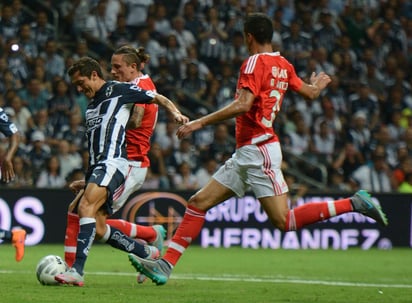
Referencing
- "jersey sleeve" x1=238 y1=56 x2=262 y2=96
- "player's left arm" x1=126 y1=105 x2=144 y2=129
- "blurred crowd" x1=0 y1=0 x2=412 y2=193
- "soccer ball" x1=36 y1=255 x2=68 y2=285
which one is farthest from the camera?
"blurred crowd" x1=0 y1=0 x2=412 y2=193

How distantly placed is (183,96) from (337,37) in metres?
4.46

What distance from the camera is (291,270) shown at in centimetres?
1351

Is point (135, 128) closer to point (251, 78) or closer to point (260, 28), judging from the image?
point (251, 78)

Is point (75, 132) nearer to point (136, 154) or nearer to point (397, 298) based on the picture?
point (136, 154)

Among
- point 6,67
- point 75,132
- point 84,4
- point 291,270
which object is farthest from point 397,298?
point 84,4

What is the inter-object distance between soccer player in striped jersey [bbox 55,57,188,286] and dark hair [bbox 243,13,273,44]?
979 millimetres

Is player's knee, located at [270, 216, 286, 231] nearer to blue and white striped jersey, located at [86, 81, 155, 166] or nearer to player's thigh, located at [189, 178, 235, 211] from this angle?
player's thigh, located at [189, 178, 235, 211]

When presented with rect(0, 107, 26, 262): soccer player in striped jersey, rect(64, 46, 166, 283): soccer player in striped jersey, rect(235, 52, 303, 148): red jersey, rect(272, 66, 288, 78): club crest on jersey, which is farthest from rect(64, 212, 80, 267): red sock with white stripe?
rect(272, 66, 288, 78): club crest on jersey

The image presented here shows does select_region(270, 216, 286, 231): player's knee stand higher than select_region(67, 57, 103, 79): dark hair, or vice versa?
select_region(67, 57, 103, 79): dark hair

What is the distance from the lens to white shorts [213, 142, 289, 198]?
32.6ft

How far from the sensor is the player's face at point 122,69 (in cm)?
1087

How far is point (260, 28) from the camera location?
9914 millimetres

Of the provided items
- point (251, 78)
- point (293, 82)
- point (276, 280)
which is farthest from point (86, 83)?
point (276, 280)

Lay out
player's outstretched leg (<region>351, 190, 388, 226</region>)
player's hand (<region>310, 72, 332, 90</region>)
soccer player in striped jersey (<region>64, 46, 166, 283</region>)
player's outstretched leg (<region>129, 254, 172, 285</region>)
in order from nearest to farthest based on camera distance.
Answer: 1. player's outstretched leg (<region>129, 254, 172, 285</region>)
2. player's outstretched leg (<region>351, 190, 388, 226</region>)
3. player's hand (<region>310, 72, 332, 90</region>)
4. soccer player in striped jersey (<region>64, 46, 166, 283</region>)
